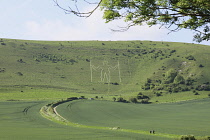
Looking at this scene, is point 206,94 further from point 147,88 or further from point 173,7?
point 173,7

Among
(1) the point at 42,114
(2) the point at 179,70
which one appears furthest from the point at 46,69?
(1) the point at 42,114

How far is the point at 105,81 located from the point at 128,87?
14.6m

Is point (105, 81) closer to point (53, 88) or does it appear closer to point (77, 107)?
point (53, 88)

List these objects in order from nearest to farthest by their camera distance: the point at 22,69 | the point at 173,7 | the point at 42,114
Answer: the point at 173,7, the point at 42,114, the point at 22,69

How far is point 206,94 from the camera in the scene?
482 ft

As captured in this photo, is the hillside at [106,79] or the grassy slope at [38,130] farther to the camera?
the hillside at [106,79]

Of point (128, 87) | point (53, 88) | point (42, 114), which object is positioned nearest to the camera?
point (42, 114)

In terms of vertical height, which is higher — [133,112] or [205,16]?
[205,16]

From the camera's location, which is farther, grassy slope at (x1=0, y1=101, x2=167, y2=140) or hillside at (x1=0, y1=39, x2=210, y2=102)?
hillside at (x1=0, y1=39, x2=210, y2=102)

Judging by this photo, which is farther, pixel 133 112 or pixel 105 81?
pixel 105 81

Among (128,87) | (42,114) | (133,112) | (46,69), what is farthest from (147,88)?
(42,114)

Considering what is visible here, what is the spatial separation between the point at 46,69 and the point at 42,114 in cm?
12224

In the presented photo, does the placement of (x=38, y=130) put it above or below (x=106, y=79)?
below

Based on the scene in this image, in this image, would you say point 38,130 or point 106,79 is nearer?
point 38,130
